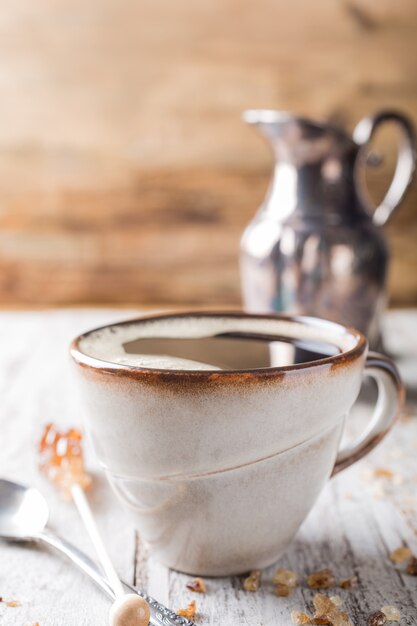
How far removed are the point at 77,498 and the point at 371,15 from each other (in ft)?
A: 3.71

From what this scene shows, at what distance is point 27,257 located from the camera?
4.76 feet

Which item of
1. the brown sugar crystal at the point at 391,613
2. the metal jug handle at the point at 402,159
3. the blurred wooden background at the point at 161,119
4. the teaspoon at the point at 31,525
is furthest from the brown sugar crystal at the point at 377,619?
the blurred wooden background at the point at 161,119

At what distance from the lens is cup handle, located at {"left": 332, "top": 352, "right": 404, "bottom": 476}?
1.50ft

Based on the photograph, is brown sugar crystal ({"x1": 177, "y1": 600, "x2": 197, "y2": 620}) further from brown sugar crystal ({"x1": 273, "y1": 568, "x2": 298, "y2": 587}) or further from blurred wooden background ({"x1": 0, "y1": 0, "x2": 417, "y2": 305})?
blurred wooden background ({"x1": 0, "y1": 0, "x2": 417, "y2": 305})

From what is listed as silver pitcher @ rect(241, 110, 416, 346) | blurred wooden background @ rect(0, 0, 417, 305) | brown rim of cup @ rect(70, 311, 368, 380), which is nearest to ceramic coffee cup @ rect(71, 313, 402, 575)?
brown rim of cup @ rect(70, 311, 368, 380)

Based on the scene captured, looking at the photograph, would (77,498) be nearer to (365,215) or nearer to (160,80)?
(365,215)

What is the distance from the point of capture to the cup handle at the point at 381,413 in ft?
1.50

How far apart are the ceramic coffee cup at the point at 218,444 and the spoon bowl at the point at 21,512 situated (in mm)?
75

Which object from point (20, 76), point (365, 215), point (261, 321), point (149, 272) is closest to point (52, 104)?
point (20, 76)

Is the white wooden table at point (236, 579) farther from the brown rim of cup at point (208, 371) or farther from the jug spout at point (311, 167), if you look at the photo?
the jug spout at point (311, 167)

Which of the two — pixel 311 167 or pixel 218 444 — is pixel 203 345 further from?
pixel 311 167

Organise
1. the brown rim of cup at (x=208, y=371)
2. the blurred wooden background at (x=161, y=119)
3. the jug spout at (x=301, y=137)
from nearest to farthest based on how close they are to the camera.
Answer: the brown rim of cup at (x=208, y=371) < the jug spout at (x=301, y=137) < the blurred wooden background at (x=161, y=119)

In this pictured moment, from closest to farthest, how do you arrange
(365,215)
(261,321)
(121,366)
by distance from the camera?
(121,366) → (261,321) → (365,215)

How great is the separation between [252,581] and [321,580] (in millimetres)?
36
